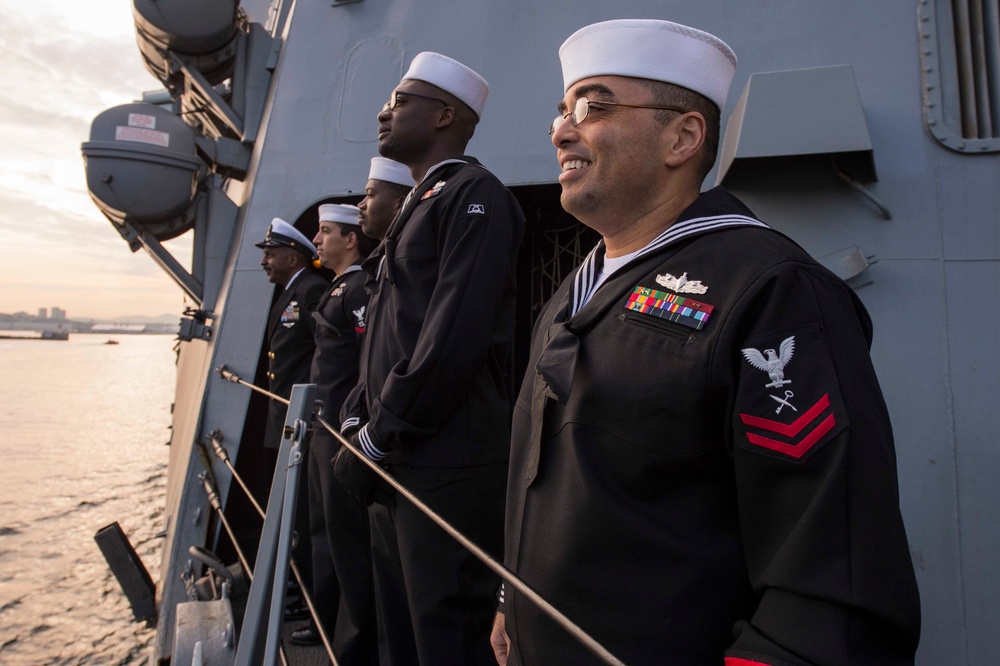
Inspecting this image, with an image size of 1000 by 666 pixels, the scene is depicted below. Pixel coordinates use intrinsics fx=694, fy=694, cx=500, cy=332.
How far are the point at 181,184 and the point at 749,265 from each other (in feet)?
13.2

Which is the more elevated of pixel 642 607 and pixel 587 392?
pixel 587 392

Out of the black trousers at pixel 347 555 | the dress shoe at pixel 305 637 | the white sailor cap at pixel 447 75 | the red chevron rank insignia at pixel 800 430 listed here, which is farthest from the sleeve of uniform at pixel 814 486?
the dress shoe at pixel 305 637

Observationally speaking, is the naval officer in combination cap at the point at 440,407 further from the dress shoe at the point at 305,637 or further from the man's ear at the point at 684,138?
the dress shoe at the point at 305,637

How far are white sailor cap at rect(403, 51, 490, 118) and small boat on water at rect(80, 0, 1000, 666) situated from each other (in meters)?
0.74

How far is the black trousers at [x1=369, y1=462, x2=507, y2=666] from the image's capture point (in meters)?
1.56

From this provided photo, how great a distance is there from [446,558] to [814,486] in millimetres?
1061

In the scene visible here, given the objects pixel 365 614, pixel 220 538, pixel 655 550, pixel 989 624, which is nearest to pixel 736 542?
pixel 655 550

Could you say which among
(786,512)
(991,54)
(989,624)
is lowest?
(989,624)

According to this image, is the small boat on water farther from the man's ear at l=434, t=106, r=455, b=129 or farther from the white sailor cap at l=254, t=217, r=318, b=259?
the man's ear at l=434, t=106, r=455, b=129

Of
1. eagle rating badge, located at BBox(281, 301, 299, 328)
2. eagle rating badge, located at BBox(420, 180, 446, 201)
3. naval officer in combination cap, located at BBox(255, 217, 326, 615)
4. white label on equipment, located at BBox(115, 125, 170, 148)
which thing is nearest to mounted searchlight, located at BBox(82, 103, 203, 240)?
white label on equipment, located at BBox(115, 125, 170, 148)

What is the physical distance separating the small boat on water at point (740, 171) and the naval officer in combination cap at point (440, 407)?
0.60 meters

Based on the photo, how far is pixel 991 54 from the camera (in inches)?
82.2

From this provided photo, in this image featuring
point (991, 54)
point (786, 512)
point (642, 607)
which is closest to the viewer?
point (786, 512)

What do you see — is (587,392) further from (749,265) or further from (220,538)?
(220,538)
